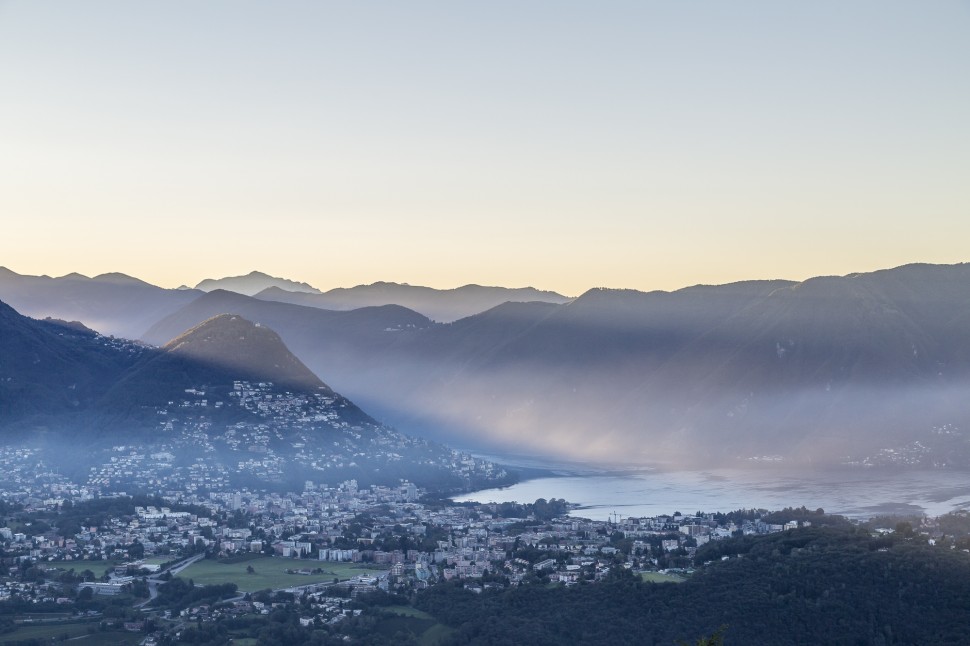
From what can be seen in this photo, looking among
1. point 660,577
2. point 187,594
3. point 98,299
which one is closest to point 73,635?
point 187,594

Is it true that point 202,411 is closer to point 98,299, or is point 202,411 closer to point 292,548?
point 292,548

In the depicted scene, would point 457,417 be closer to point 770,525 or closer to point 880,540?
point 770,525

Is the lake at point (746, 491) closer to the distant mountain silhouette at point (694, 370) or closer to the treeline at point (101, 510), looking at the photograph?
the distant mountain silhouette at point (694, 370)

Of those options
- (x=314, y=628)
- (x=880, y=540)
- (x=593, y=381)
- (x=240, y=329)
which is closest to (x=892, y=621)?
(x=880, y=540)

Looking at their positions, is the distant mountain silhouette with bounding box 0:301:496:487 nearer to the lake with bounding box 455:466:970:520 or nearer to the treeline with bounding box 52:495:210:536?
the lake with bounding box 455:466:970:520

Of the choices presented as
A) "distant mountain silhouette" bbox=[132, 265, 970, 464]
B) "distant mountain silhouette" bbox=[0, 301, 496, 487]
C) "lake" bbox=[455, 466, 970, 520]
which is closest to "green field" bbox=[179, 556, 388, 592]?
"lake" bbox=[455, 466, 970, 520]

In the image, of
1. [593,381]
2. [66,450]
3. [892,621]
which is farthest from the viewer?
[593,381]

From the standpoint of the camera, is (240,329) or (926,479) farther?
(240,329)
